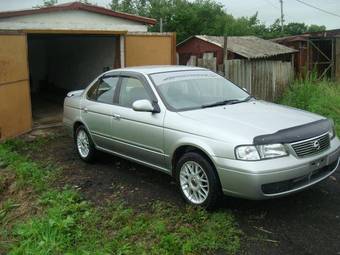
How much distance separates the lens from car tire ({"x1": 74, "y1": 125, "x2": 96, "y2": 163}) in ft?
24.8

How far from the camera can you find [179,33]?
3334 centimetres

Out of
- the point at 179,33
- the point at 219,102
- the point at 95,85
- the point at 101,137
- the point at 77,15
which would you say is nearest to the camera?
the point at 219,102

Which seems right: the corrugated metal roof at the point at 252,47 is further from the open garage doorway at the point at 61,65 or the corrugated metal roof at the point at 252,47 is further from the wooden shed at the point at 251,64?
the open garage doorway at the point at 61,65

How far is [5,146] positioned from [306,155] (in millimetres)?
6179

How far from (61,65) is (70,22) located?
592 cm

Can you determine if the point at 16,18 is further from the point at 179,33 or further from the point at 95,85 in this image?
the point at 179,33

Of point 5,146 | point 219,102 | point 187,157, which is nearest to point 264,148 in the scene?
point 187,157

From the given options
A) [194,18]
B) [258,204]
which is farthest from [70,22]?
[194,18]

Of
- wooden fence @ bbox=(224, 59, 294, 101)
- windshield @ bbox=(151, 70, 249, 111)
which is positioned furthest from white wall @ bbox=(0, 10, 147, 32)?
windshield @ bbox=(151, 70, 249, 111)

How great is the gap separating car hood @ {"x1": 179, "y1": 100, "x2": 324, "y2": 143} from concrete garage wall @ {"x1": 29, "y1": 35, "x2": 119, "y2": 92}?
22.6ft

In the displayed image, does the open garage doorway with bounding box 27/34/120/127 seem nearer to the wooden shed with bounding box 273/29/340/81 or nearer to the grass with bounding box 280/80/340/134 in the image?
the grass with bounding box 280/80/340/134

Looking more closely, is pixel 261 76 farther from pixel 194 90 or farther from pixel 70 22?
pixel 194 90

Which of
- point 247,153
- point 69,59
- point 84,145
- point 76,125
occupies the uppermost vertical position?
point 69,59

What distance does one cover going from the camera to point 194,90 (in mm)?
6262
